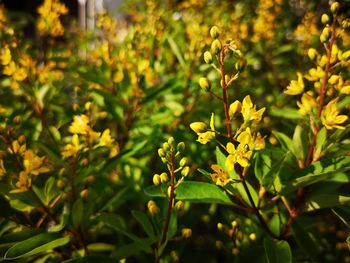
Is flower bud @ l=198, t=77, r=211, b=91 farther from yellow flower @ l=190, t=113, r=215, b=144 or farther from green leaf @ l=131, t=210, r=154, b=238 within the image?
green leaf @ l=131, t=210, r=154, b=238

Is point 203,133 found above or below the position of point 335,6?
below

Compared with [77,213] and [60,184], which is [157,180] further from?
[60,184]

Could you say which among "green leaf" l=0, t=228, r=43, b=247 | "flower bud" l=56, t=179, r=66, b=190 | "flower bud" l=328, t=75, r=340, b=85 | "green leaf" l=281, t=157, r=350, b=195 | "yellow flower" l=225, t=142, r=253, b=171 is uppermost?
"flower bud" l=328, t=75, r=340, b=85

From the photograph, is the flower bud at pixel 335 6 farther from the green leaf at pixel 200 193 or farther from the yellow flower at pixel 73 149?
the yellow flower at pixel 73 149

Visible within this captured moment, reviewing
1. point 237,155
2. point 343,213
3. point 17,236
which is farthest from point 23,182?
point 343,213

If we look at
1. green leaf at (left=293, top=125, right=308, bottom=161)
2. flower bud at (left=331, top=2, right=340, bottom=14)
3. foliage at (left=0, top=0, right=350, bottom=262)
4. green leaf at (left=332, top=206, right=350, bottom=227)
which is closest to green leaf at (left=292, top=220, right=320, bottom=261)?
foliage at (left=0, top=0, right=350, bottom=262)

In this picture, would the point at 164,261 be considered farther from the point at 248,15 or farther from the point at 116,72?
the point at 248,15

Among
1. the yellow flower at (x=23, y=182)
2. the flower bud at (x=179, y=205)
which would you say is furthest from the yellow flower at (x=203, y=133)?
the yellow flower at (x=23, y=182)
